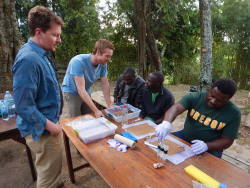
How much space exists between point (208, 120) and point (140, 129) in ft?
2.05

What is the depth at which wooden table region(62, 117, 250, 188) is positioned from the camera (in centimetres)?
104

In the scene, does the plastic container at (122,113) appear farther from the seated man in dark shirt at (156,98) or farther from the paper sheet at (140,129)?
the seated man in dark shirt at (156,98)

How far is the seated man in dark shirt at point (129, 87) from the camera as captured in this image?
2.53 m

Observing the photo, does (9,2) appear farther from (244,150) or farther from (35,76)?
(244,150)

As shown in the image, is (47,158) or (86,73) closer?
(47,158)

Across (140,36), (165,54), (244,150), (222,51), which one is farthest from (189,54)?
(244,150)

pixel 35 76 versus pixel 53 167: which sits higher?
pixel 35 76

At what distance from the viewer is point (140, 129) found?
165 cm

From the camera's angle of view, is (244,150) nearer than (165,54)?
Yes

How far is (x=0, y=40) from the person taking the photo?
3.01 meters

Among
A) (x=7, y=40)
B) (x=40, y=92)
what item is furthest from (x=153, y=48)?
(x=40, y=92)

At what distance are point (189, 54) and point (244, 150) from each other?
19.1 feet

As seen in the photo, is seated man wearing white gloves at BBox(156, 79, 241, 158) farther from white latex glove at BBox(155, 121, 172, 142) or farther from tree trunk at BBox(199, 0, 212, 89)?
tree trunk at BBox(199, 0, 212, 89)

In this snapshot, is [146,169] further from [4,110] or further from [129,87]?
[4,110]
